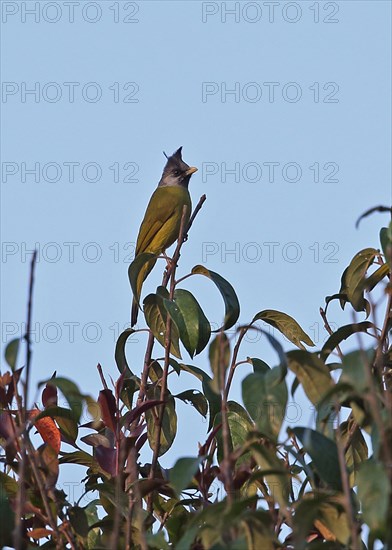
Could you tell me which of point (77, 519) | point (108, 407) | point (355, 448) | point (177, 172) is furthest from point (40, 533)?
point (177, 172)

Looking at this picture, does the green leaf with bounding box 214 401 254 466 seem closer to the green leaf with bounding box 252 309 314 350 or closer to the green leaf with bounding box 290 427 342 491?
the green leaf with bounding box 252 309 314 350

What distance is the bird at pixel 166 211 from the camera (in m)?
7.90

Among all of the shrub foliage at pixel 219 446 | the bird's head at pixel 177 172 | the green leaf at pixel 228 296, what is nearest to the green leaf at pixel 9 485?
the shrub foliage at pixel 219 446

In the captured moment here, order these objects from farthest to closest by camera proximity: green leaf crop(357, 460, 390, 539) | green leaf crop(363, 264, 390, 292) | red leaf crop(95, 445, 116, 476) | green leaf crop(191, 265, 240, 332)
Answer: green leaf crop(191, 265, 240, 332) → green leaf crop(363, 264, 390, 292) → red leaf crop(95, 445, 116, 476) → green leaf crop(357, 460, 390, 539)

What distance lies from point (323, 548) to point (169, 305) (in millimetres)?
1208

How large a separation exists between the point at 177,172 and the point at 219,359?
7202 millimetres

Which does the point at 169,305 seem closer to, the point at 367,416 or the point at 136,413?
the point at 136,413

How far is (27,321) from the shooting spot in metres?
1.82

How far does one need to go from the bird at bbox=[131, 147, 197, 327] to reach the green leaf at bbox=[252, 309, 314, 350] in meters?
4.36

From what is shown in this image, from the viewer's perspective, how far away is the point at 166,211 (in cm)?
810

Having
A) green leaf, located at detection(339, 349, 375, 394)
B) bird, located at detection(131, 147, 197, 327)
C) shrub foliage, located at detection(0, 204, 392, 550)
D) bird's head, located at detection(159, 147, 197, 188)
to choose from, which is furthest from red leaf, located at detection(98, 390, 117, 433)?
bird's head, located at detection(159, 147, 197, 188)

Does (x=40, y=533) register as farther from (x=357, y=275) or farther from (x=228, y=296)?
(x=357, y=275)

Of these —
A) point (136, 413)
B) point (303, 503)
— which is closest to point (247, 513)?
point (303, 503)

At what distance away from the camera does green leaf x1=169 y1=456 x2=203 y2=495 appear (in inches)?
67.9
